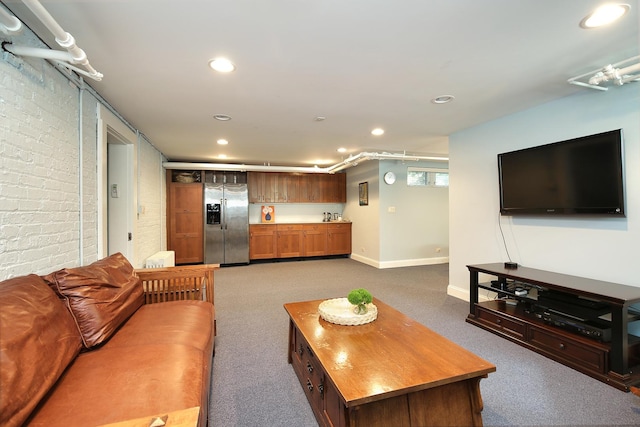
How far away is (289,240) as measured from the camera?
21.7 ft

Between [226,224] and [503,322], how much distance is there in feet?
16.9

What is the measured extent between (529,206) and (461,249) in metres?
1.12

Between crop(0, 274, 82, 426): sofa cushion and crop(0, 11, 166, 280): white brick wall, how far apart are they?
0.38 m

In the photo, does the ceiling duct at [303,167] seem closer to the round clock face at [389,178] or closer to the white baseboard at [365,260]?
the round clock face at [389,178]

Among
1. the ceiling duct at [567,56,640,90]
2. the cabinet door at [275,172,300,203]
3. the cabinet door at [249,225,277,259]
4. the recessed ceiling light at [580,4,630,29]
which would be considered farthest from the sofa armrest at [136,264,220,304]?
the cabinet door at [275,172,300,203]

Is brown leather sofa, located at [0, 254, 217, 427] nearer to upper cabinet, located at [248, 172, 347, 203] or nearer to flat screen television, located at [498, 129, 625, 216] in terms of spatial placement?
flat screen television, located at [498, 129, 625, 216]

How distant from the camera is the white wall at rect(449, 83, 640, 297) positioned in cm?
228

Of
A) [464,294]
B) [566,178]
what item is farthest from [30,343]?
[464,294]

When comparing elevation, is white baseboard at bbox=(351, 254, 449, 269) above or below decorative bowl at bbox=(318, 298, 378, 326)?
below

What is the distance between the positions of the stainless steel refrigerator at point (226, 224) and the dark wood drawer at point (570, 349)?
17.0 ft

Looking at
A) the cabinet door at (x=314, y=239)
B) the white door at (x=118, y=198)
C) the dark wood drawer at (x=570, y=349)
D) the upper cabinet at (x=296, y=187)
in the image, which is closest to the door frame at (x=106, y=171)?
the white door at (x=118, y=198)

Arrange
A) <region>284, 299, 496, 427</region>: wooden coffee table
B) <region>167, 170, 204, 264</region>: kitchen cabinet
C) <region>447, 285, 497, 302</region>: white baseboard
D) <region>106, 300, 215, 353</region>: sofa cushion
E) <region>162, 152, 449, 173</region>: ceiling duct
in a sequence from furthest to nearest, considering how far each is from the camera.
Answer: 1. <region>167, 170, 204, 264</region>: kitchen cabinet
2. <region>162, 152, 449, 173</region>: ceiling duct
3. <region>447, 285, 497, 302</region>: white baseboard
4. <region>106, 300, 215, 353</region>: sofa cushion
5. <region>284, 299, 496, 427</region>: wooden coffee table

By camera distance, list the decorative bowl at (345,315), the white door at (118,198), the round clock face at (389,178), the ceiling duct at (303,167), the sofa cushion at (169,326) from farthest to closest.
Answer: the round clock face at (389,178) → the ceiling duct at (303,167) → the white door at (118,198) → the decorative bowl at (345,315) → the sofa cushion at (169,326)

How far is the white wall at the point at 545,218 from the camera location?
2279mm
